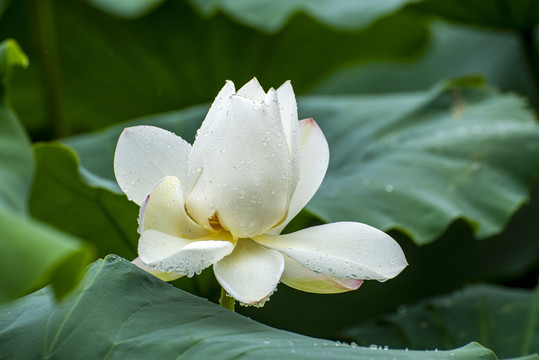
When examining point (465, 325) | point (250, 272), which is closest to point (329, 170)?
point (465, 325)

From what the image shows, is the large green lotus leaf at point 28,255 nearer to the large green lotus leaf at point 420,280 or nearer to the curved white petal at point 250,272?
the curved white petal at point 250,272

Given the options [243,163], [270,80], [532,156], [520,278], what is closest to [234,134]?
[243,163]

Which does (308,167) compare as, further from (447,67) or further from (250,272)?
(447,67)

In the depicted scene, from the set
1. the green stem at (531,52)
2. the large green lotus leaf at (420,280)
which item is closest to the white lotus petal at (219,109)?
the large green lotus leaf at (420,280)

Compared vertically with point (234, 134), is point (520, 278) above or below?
below

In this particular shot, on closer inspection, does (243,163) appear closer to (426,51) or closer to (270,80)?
(270,80)
